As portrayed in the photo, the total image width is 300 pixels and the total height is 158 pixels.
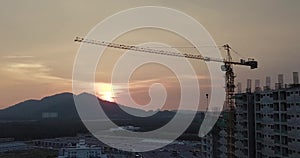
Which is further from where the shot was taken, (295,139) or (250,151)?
(250,151)

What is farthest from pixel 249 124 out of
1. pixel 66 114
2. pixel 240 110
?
pixel 66 114

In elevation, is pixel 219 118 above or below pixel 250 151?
above

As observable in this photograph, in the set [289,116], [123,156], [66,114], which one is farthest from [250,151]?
[66,114]

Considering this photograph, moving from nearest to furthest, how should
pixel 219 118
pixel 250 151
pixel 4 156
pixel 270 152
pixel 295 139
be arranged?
pixel 295 139 < pixel 270 152 < pixel 250 151 < pixel 219 118 < pixel 4 156

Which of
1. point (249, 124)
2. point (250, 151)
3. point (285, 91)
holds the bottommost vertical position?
point (250, 151)

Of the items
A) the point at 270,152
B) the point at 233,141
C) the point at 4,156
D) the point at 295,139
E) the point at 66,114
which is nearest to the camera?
the point at 295,139

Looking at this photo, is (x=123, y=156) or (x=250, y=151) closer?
(x=250, y=151)

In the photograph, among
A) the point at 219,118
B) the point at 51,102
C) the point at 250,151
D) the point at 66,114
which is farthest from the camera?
the point at 51,102

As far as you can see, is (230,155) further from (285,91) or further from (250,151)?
(285,91)

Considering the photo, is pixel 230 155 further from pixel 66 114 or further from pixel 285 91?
pixel 66 114
